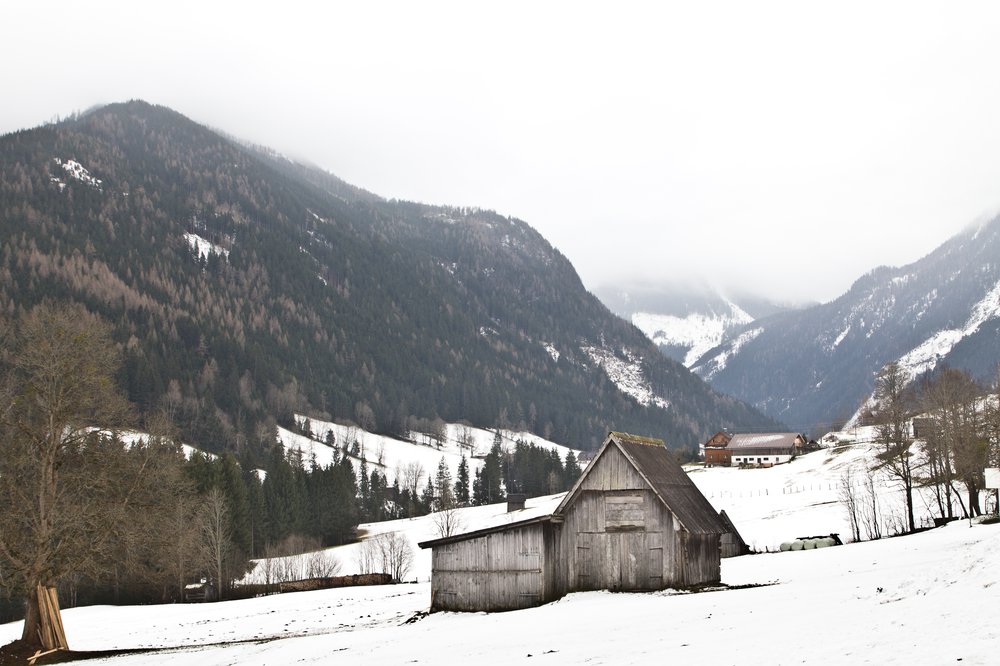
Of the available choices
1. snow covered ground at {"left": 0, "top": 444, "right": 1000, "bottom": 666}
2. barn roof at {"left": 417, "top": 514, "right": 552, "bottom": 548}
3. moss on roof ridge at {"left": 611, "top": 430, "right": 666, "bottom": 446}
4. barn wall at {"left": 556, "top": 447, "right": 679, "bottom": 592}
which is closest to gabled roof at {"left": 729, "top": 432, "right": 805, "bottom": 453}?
snow covered ground at {"left": 0, "top": 444, "right": 1000, "bottom": 666}

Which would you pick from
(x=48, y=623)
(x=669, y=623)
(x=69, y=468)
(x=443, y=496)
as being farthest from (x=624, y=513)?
(x=443, y=496)

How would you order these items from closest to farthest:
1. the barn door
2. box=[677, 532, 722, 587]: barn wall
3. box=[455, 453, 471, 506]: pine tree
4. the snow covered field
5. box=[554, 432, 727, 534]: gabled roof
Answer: the snow covered field, box=[677, 532, 722, 587]: barn wall, box=[554, 432, 727, 534]: gabled roof, the barn door, box=[455, 453, 471, 506]: pine tree

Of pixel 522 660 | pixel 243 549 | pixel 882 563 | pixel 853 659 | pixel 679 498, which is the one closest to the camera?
pixel 853 659

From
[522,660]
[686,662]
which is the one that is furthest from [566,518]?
[686,662]

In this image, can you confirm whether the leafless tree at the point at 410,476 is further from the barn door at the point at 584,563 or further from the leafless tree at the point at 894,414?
the barn door at the point at 584,563

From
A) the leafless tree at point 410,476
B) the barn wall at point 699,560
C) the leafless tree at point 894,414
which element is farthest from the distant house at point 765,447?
the barn wall at point 699,560

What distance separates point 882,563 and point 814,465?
100362mm

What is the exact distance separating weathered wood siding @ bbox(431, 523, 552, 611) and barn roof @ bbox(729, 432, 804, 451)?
6330 inches

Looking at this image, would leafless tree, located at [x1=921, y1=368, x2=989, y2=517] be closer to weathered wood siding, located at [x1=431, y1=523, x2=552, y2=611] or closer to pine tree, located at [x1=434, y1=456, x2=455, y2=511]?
weathered wood siding, located at [x1=431, y1=523, x2=552, y2=611]

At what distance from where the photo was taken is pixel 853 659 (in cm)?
1495

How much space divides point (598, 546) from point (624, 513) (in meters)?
1.99

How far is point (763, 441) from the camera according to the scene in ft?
618

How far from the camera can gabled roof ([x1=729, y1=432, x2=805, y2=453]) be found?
605 ft

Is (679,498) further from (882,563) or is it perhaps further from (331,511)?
(331,511)
